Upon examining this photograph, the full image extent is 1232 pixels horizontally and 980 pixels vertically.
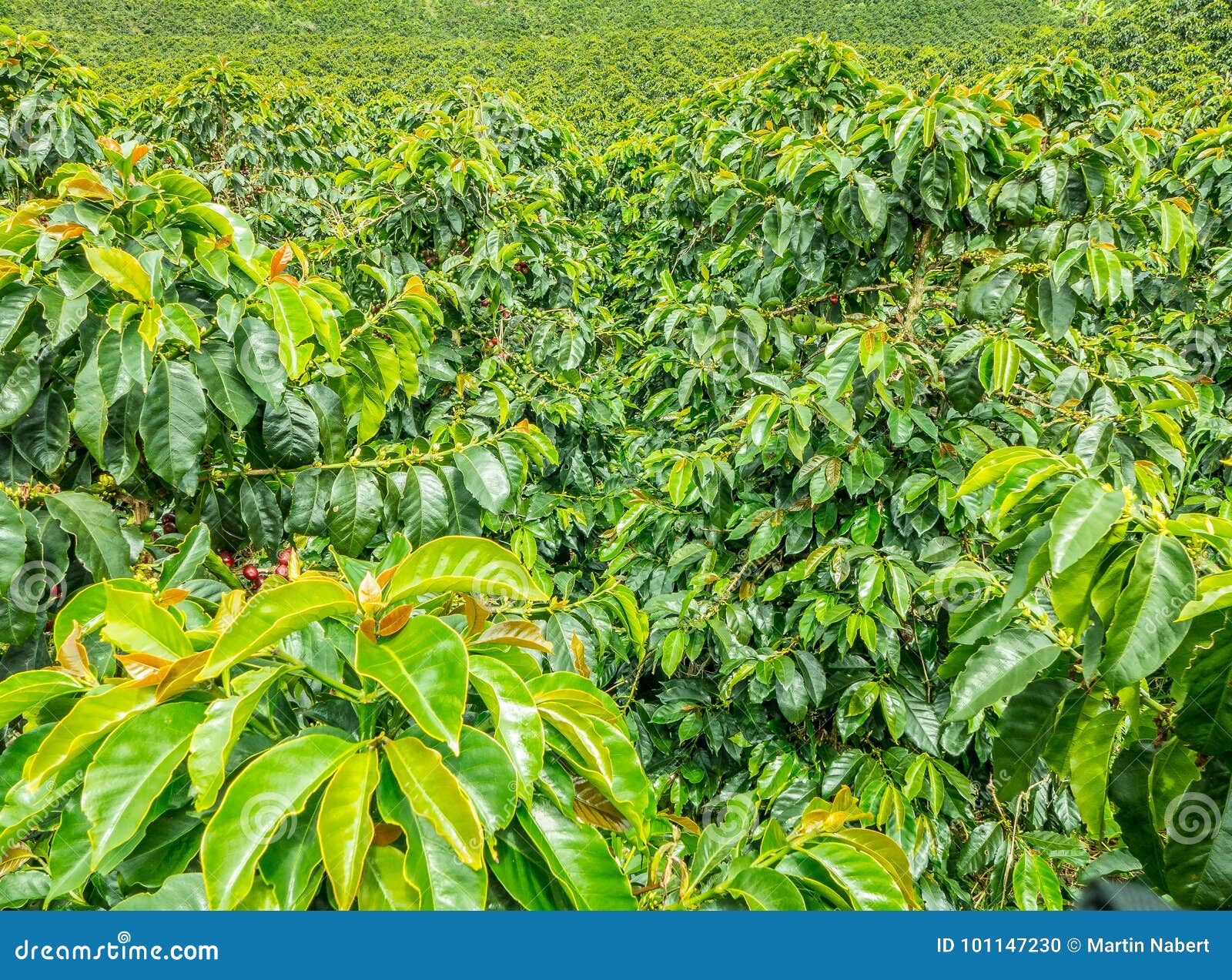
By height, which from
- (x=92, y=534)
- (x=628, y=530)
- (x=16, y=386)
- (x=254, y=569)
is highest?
(x=16, y=386)

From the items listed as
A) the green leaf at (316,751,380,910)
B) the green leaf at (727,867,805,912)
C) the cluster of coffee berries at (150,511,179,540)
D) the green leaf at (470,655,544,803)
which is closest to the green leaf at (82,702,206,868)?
the green leaf at (316,751,380,910)

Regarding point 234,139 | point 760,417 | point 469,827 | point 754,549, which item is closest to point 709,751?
point 754,549

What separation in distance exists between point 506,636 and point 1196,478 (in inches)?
136

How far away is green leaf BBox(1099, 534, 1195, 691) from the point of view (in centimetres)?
77

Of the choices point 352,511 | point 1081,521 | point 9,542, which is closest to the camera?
point 1081,521

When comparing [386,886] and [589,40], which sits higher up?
[589,40]

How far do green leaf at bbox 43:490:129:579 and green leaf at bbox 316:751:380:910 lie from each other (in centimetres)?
84

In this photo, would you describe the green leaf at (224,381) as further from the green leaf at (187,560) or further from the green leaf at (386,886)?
the green leaf at (386,886)

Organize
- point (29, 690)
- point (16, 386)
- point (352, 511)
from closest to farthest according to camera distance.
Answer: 1. point (29, 690)
2. point (16, 386)
3. point (352, 511)

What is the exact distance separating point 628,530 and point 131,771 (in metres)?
1.99

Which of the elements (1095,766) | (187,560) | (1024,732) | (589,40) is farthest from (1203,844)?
(589,40)

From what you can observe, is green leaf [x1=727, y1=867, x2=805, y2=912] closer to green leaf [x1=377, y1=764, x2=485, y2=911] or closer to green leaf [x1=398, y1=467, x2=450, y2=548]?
green leaf [x1=377, y1=764, x2=485, y2=911]

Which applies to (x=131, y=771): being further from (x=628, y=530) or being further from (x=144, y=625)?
(x=628, y=530)

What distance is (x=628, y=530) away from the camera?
8.32 feet
